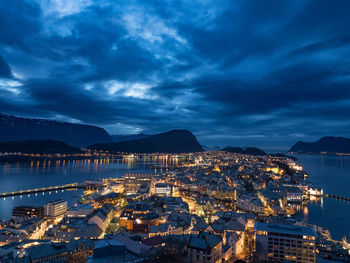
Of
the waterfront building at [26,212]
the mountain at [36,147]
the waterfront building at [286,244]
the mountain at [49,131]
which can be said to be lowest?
the waterfront building at [26,212]

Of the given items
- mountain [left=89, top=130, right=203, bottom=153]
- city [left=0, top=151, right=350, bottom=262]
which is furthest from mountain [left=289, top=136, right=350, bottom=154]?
city [left=0, top=151, right=350, bottom=262]

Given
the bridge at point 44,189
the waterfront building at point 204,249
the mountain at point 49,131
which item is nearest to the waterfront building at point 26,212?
the bridge at point 44,189

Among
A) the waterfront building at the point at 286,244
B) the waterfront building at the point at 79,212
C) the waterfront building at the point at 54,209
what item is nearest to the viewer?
the waterfront building at the point at 286,244

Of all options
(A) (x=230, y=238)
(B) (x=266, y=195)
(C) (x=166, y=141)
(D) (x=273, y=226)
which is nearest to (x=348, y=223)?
(B) (x=266, y=195)

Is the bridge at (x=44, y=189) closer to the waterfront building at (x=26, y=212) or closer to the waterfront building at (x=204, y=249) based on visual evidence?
the waterfront building at (x=26, y=212)

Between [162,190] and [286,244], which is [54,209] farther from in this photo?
[286,244]

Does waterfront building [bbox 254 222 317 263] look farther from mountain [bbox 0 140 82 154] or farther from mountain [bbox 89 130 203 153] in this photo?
mountain [bbox 89 130 203 153]

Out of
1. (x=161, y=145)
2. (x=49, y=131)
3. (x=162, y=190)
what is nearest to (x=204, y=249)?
(x=162, y=190)
